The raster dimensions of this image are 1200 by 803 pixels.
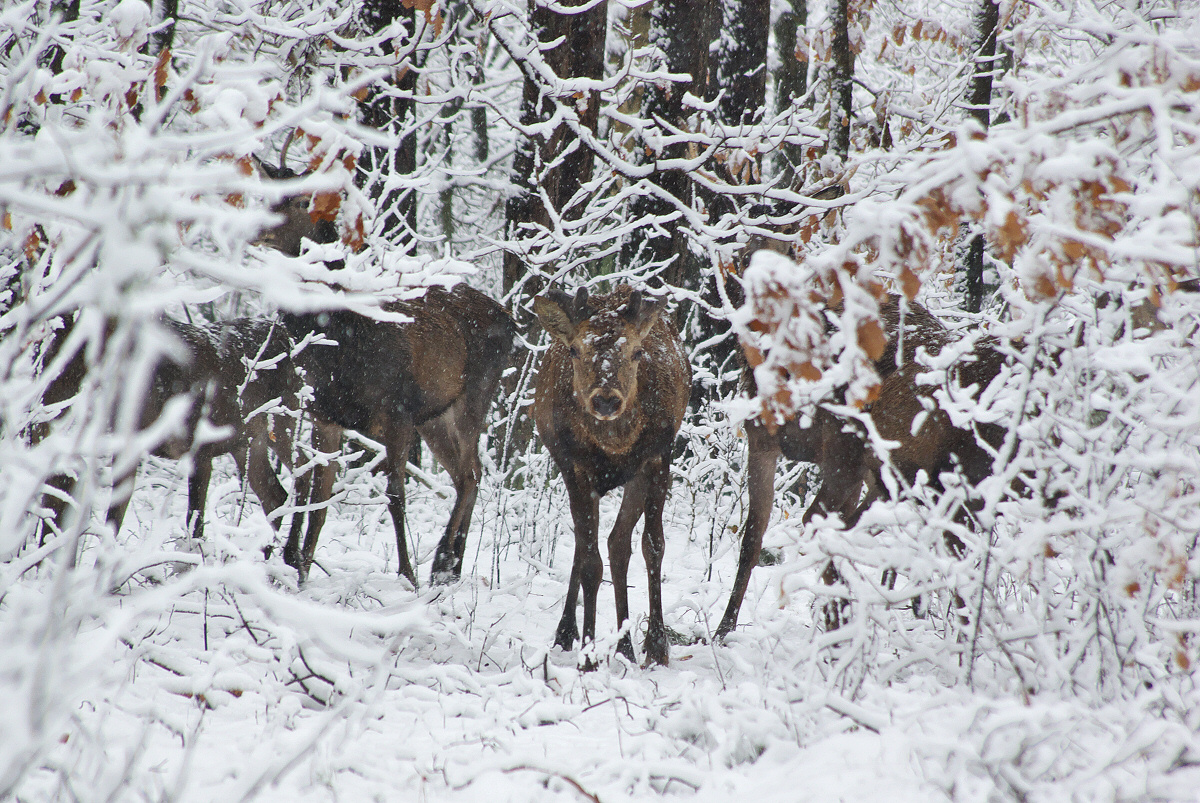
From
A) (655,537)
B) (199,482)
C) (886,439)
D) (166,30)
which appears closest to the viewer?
(655,537)

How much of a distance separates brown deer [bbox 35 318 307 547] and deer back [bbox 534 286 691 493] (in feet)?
5.43

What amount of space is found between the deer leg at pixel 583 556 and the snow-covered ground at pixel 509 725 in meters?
0.72

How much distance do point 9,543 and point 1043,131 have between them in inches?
87.2

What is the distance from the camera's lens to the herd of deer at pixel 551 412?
5.05 meters

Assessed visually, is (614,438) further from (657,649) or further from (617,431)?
(657,649)

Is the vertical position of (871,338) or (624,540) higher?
(871,338)

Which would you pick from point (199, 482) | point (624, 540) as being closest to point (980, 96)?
point (624, 540)

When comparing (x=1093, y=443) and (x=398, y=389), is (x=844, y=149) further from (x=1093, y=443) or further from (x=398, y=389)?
(x=1093, y=443)

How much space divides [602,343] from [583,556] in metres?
1.23

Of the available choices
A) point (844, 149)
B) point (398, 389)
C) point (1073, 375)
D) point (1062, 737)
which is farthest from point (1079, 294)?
point (844, 149)

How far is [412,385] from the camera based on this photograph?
22.1 feet

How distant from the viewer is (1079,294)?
3.76 metres

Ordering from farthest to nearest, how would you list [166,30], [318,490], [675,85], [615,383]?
[675,85], [318,490], [166,30], [615,383]

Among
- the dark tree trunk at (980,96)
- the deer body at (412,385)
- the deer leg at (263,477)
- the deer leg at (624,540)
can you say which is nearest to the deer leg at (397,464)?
the deer body at (412,385)
